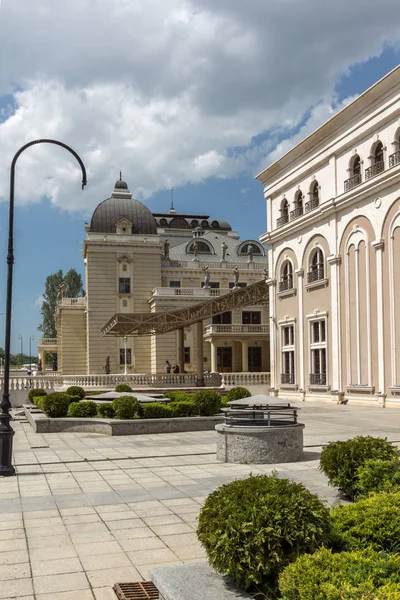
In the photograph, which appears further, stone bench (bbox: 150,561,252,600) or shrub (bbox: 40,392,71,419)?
shrub (bbox: 40,392,71,419)

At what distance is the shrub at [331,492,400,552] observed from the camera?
512cm

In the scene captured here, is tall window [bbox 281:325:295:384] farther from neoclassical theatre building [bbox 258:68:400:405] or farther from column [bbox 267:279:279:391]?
column [bbox 267:279:279:391]

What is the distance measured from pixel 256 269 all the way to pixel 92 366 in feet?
61.4

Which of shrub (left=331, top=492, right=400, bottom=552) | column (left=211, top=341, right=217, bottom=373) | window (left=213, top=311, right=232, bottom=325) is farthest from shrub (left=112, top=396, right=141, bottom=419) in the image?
window (left=213, top=311, right=232, bottom=325)

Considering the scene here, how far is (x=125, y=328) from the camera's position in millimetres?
43812

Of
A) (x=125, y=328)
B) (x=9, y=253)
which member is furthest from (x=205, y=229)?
(x=9, y=253)

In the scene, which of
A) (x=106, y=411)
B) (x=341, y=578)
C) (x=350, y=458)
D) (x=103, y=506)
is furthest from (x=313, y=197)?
(x=341, y=578)

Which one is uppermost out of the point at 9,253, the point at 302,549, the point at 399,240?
the point at 399,240

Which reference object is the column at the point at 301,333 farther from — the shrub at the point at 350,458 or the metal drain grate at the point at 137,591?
the metal drain grate at the point at 137,591

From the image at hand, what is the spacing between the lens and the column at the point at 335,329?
109ft

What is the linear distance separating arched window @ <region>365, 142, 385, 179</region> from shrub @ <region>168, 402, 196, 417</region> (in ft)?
52.9

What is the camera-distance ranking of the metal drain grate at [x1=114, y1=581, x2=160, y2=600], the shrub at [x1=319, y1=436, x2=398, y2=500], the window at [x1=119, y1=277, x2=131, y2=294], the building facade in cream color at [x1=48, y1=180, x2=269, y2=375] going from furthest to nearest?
the window at [x1=119, y1=277, x2=131, y2=294] < the building facade in cream color at [x1=48, y1=180, x2=269, y2=375] < the shrub at [x1=319, y1=436, x2=398, y2=500] < the metal drain grate at [x1=114, y1=581, x2=160, y2=600]

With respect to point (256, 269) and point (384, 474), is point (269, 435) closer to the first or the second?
point (384, 474)

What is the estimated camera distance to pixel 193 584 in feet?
16.0
